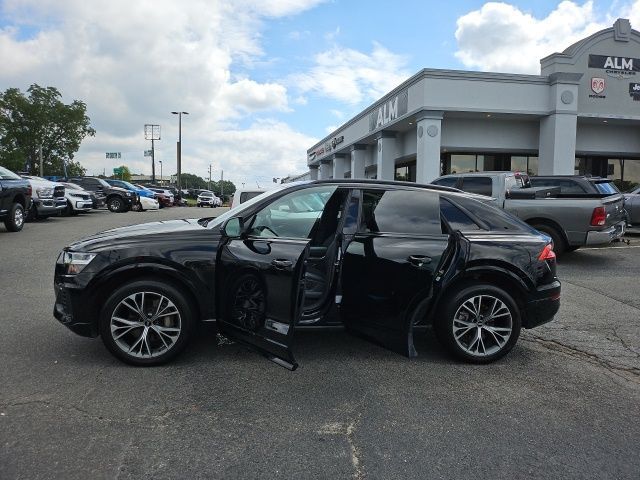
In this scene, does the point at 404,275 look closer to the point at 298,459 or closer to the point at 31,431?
the point at 298,459

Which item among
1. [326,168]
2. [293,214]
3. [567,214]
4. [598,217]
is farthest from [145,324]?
[326,168]

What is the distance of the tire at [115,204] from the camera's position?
25969 mm

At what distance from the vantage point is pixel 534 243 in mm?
4738

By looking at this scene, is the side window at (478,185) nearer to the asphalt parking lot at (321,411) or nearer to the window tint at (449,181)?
the window tint at (449,181)

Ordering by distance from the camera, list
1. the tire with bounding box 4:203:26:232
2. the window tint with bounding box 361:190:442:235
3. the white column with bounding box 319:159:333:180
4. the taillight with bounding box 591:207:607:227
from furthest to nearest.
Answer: the white column with bounding box 319:159:333:180 < the tire with bounding box 4:203:26:232 < the taillight with bounding box 591:207:607:227 < the window tint with bounding box 361:190:442:235

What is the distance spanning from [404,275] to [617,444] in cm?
186

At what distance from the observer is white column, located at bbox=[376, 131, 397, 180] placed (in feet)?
94.5

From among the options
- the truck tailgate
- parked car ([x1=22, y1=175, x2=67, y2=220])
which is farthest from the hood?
parked car ([x1=22, y1=175, x2=67, y2=220])

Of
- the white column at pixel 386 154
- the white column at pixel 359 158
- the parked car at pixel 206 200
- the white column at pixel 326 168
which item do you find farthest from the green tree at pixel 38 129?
the white column at pixel 386 154

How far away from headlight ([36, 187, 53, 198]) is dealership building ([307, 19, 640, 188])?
15.1 meters

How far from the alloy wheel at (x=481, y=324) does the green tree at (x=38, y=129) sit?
51.9m

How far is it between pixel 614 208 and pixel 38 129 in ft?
170

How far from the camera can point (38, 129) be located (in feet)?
161

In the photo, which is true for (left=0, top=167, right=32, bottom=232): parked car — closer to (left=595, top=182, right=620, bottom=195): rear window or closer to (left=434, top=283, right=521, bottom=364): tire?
(left=434, top=283, right=521, bottom=364): tire
